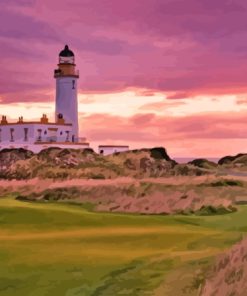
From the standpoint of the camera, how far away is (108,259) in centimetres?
1783

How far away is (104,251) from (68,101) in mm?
71757

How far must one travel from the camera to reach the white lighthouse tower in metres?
90.7

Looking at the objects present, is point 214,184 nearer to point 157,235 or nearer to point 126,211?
point 126,211

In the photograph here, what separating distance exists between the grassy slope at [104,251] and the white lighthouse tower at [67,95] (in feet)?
197

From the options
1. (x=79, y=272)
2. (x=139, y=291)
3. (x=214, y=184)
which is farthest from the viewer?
(x=214, y=184)

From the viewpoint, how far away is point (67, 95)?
90.9m

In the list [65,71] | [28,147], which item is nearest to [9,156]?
[28,147]

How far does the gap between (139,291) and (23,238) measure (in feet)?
31.0

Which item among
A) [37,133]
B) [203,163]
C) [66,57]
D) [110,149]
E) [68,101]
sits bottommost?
[203,163]

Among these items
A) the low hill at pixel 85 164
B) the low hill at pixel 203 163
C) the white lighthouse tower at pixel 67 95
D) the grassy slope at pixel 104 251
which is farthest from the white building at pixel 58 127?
the grassy slope at pixel 104 251

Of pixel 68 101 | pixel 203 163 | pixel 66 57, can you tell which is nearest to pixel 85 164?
pixel 68 101

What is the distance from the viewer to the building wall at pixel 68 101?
90.7 metres

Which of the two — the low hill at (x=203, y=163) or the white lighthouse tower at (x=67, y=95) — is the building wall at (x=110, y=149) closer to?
the white lighthouse tower at (x=67, y=95)

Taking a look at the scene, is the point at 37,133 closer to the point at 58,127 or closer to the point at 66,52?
the point at 58,127
